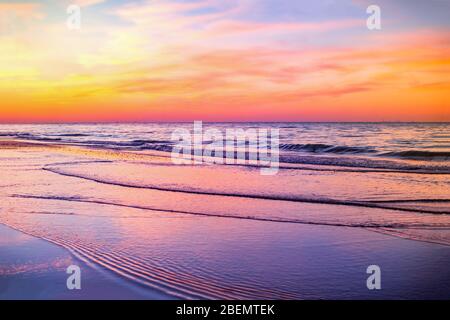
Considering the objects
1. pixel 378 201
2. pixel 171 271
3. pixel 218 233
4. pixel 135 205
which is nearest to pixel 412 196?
pixel 378 201

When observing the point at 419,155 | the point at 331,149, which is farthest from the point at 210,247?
the point at 331,149

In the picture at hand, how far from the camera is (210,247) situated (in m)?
6.40

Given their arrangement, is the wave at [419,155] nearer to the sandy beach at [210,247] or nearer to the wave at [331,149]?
the wave at [331,149]

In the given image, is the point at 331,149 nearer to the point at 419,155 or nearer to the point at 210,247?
the point at 419,155

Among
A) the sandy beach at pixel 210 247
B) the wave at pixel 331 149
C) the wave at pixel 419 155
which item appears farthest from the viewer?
the wave at pixel 331 149

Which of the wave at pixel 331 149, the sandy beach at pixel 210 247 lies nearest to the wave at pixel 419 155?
the wave at pixel 331 149

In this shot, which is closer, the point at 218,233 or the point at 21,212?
the point at 218,233

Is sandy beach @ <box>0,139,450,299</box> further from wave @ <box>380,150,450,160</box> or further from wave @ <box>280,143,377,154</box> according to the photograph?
wave @ <box>280,143,377,154</box>

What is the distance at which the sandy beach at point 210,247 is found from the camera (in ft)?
15.8

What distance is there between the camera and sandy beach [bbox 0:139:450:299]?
4820mm

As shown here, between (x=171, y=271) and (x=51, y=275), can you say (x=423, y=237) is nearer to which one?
(x=171, y=271)

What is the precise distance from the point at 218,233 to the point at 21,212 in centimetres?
447
